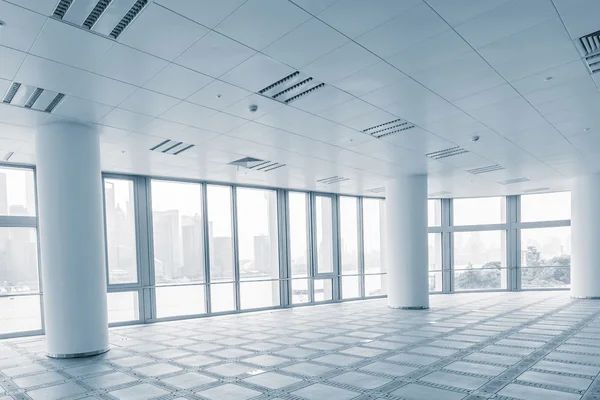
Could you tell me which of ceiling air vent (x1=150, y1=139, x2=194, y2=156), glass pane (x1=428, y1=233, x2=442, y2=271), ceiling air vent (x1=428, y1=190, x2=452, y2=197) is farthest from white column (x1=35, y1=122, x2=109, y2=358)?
glass pane (x1=428, y1=233, x2=442, y2=271)

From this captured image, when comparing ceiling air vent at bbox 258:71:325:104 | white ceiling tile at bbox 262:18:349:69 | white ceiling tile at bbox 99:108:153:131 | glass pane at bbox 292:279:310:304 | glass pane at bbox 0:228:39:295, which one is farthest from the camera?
glass pane at bbox 292:279:310:304

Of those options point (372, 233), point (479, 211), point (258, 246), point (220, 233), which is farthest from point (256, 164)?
point (479, 211)

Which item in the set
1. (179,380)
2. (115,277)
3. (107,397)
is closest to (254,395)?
(179,380)

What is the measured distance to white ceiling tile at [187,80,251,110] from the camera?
612cm

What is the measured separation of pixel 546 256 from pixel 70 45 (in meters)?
19.4

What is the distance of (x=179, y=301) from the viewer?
13148 millimetres

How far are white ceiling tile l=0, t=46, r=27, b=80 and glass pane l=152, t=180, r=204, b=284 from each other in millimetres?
7612

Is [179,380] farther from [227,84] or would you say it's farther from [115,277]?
[115,277]

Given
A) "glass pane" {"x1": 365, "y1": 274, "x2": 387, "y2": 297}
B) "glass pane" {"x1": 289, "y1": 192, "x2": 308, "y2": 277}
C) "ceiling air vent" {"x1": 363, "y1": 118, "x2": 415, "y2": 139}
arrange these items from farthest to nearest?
1. "glass pane" {"x1": 365, "y1": 274, "x2": 387, "y2": 297}
2. "glass pane" {"x1": 289, "y1": 192, "x2": 308, "y2": 277}
3. "ceiling air vent" {"x1": 363, "y1": 118, "x2": 415, "y2": 139}

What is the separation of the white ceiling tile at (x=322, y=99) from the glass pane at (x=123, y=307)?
318 inches

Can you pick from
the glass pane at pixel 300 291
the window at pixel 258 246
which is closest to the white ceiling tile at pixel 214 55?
the window at pixel 258 246

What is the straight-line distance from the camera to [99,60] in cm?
521

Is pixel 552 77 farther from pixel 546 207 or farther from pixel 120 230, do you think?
pixel 546 207

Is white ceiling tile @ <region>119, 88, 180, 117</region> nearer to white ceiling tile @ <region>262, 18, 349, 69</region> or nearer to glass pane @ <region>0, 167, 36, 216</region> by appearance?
white ceiling tile @ <region>262, 18, 349, 69</region>
